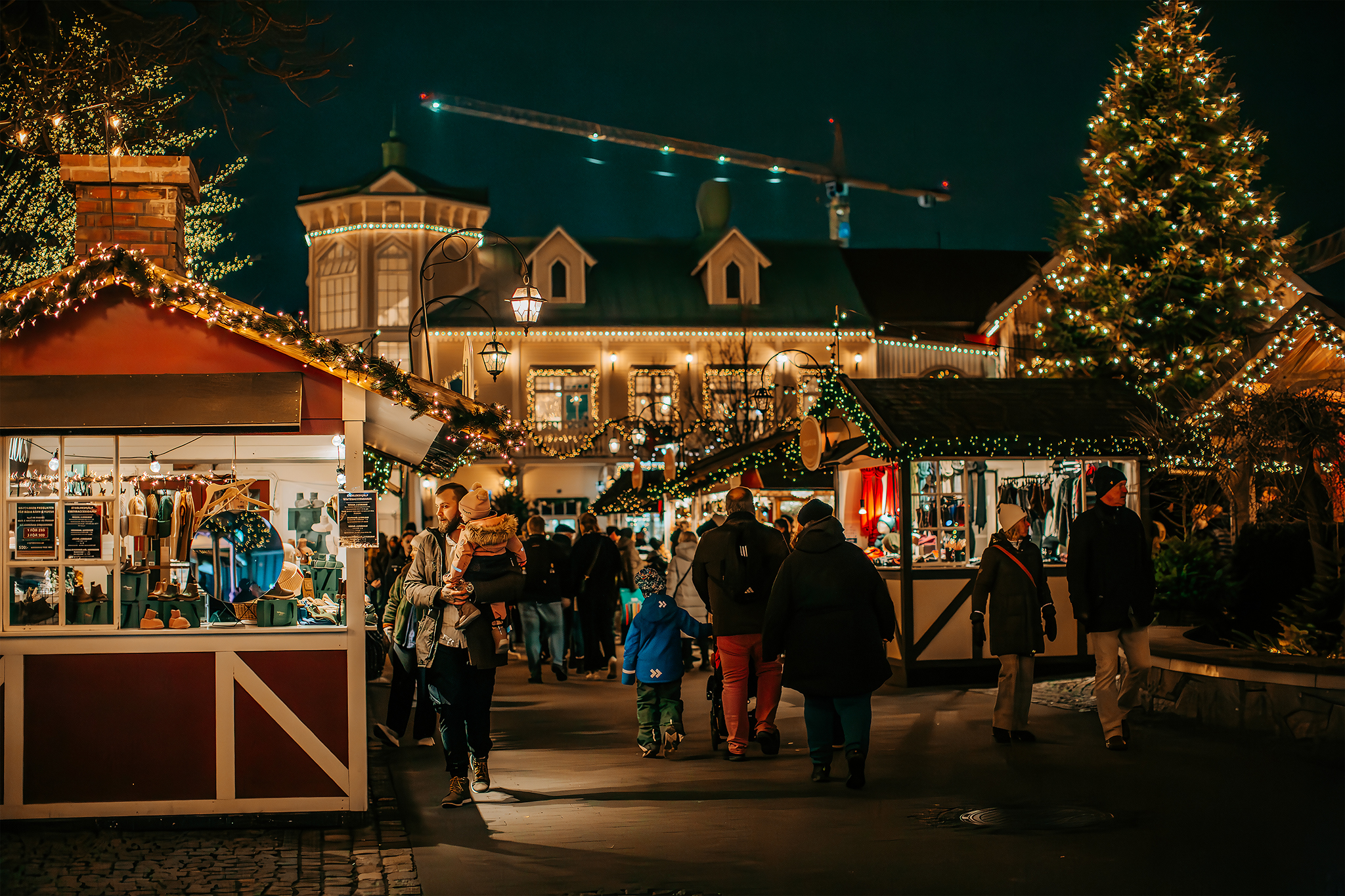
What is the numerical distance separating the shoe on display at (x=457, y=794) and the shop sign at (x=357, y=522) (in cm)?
161

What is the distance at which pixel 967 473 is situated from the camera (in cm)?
1469

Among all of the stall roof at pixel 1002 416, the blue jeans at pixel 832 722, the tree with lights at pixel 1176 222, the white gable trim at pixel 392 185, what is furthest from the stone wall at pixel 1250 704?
the white gable trim at pixel 392 185

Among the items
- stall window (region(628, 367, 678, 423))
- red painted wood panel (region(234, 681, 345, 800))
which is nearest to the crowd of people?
red painted wood panel (region(234, 681, 345, 800))

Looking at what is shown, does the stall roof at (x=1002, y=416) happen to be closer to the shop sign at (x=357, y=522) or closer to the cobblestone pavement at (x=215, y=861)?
the shop sign at (x=357, y=522)

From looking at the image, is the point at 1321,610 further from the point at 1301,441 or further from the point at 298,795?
the point at 298,795

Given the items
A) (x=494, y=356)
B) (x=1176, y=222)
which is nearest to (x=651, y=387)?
(x=1176, y=222)

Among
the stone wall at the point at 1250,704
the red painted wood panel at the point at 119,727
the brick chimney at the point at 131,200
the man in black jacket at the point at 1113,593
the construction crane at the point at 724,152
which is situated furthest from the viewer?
the construction crane at the point at 724,152

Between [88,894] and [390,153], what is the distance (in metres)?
39.2

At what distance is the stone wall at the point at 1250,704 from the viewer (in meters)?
8.84

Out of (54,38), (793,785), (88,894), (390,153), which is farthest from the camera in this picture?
(390,153)

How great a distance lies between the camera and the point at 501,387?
38656 mm

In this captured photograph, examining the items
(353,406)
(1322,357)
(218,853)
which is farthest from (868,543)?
(218,853)

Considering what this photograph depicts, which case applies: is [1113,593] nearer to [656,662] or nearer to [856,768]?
[856,768]

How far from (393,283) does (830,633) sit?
33.8 meters
